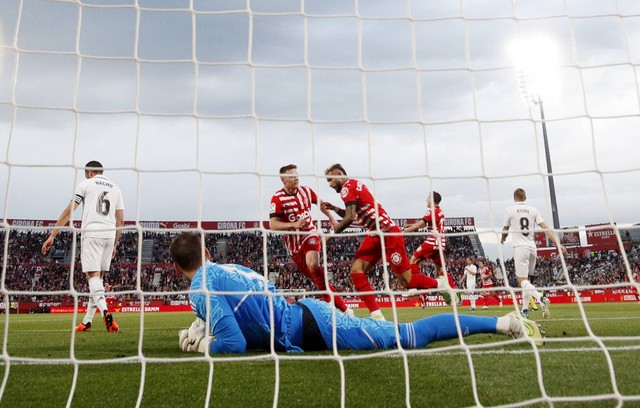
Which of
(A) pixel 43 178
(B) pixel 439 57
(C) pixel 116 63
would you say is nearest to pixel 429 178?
(B) pixel 439 57

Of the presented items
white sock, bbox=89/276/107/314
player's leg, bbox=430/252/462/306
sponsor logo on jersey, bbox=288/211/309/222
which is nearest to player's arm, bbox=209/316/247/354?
player's leg, bbox=430/252/462/306

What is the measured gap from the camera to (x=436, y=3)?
391 centimetres

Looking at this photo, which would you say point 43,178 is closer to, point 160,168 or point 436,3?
point 160,168

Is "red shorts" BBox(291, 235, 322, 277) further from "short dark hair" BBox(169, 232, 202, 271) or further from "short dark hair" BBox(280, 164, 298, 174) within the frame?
"short dark hair" BBox(169, 232, 202, 271)

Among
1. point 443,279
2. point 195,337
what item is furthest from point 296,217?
point 195,337

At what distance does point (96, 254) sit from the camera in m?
5.89

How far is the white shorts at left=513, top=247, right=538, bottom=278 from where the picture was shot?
25.8ft

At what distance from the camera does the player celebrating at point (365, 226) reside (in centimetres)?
588

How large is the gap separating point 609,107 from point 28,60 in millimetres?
3730

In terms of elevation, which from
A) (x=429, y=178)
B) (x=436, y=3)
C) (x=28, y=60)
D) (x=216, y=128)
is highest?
(x=436, y=3)

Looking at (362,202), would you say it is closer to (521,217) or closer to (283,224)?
(283,224)

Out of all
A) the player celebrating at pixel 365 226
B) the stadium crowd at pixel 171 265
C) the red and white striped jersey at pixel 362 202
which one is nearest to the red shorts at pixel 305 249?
the player celebrating at pixel 365 226

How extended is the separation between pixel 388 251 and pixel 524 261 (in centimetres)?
256

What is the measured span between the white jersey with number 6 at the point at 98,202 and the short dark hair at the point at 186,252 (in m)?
2.66
